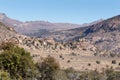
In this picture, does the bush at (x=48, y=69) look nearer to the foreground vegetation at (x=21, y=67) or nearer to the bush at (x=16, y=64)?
the foreground vegetation at (x=21, y=67)

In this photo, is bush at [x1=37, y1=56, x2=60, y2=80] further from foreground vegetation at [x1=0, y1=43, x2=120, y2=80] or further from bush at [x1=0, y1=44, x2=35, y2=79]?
bush at [x1=0, y1=44, x2=35, y2=79]

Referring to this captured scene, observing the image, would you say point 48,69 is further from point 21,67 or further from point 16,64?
point 16,64

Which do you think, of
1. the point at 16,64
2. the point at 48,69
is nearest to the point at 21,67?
the point at 16,64

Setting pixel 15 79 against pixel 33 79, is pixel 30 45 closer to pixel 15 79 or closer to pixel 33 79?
pixel 33 79

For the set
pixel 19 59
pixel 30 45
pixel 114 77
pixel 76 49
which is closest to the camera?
pixel 19 59

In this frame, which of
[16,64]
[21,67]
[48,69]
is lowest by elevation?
[48,69]

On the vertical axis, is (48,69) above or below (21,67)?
below

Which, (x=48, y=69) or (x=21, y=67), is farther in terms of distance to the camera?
(x=48, y=69)

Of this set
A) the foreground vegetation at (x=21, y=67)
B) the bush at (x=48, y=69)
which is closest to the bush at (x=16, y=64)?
the foreground vegetation at (x=21, y=67)

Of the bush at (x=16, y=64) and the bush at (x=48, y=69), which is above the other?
the bush at (x=16, y=64)

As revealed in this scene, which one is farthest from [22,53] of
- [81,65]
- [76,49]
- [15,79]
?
[76,49]

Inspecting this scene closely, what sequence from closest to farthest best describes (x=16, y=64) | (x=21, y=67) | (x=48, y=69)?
(x=16, y=64), (x=21, y=67), (x=48, y=69)

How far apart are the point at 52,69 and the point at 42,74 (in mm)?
2200

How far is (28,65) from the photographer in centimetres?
5597
